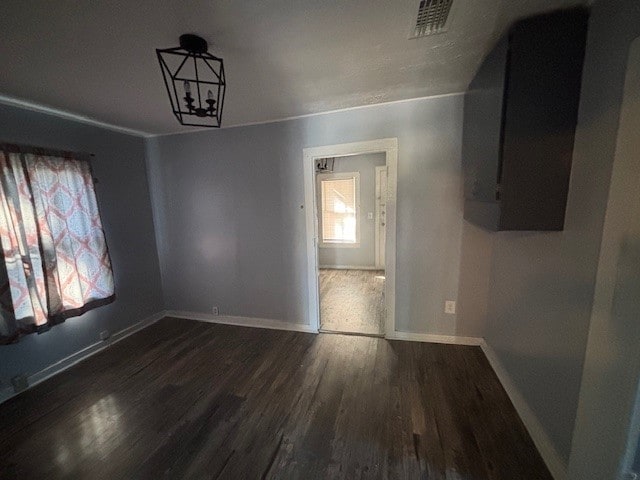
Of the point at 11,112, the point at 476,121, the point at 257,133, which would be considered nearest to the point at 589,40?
the point at 476,121

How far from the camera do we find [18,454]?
147cm

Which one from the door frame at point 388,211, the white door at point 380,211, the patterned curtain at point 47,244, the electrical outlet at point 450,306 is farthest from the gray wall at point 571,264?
the patterned curtain at point 47,244

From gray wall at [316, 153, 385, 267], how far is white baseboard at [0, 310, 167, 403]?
316cm

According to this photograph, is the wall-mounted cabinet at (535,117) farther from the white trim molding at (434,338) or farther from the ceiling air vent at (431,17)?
the white trim molding at (434,338)

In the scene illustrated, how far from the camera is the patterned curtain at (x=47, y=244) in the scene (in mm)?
1861

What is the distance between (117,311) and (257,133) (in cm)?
255

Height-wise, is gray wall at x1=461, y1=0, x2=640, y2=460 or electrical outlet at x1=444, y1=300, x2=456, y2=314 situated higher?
gray wall at x1=461, y1=0, x2=640, y2=460

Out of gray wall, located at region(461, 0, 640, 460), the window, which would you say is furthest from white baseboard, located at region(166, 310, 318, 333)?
the window

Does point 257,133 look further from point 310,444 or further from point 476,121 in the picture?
point 310,444

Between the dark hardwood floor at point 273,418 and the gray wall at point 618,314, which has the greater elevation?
the gray wall at point 618,314

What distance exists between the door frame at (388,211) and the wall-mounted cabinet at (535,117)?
1032 millimetres

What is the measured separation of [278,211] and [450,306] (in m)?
2.05

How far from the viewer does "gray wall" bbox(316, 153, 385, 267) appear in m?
4.88

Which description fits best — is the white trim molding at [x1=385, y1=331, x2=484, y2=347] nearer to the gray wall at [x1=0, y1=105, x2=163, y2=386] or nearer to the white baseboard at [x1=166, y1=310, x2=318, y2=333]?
the white baseboard at [x1=166, y1=310, x2=318, y2=333]
